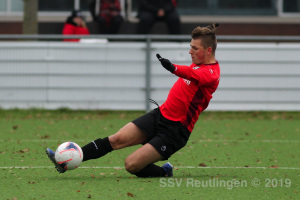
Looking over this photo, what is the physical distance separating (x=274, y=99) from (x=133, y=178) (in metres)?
7.87

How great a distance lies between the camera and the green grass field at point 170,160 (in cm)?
656

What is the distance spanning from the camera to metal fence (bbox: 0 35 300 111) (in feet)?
47.5

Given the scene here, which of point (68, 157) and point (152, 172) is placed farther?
point (152, 172)

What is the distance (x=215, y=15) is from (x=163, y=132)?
1230cm

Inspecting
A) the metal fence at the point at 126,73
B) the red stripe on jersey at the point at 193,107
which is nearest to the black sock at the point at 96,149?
the red stripe on jersey at the point at 193,107

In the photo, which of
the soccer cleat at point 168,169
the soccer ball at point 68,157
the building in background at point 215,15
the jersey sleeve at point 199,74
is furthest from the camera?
the building in background at point 215,15

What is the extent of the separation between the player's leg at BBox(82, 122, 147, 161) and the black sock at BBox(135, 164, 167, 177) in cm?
30

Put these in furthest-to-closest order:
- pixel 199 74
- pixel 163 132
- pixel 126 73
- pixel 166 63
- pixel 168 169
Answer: pixel 126 73
pixel 168 169
pixel 163 132
pixel 199 74
pixel 166 63

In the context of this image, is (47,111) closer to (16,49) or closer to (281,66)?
(16,49)

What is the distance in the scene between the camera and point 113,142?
732 centimetres

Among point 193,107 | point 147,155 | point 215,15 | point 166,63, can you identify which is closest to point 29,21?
point 215,15

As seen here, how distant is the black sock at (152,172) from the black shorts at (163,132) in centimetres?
18

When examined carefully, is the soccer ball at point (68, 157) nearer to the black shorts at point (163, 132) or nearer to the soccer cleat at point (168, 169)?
the black shorts at point (163, 132)

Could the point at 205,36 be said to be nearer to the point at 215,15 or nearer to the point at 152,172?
the point at 152,172
